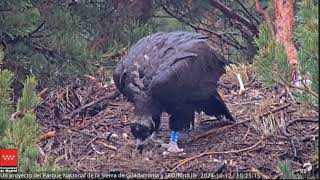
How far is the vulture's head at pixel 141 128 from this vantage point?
15.3ft

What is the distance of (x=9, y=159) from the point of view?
362cm

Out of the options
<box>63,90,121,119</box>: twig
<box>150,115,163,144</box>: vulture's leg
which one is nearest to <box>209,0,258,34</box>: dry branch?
<box>63,90,121,119</box>: twig

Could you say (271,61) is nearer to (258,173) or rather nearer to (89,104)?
(258,173)

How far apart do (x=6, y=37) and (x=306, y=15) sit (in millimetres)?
2624

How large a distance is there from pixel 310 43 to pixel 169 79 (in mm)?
1373

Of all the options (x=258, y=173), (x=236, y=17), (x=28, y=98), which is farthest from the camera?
(x=236, y=17)

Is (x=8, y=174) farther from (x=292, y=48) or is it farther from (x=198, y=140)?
(x=292, y=48)

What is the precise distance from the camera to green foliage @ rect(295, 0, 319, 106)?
3371mm

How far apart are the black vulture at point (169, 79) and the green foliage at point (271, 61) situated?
2.91 feet

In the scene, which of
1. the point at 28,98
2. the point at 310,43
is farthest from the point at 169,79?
the point at 310,43

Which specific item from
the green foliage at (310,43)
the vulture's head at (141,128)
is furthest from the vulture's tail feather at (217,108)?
the green foliage at (310,43)

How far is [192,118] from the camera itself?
16.6 ft

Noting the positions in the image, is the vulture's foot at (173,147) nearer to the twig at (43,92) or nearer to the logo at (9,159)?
the twig at (43,92)

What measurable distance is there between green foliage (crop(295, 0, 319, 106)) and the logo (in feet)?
4.89
